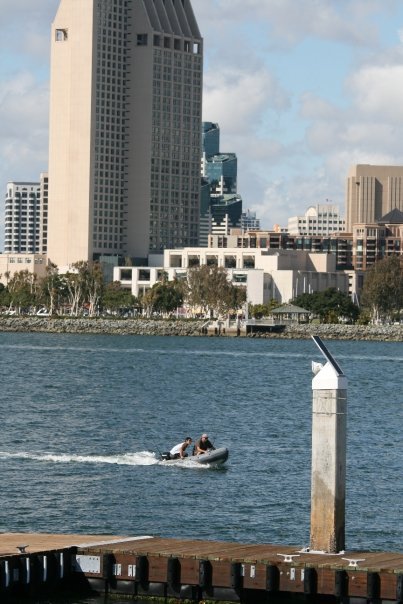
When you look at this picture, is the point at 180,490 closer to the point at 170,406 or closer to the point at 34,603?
the point at 34,603

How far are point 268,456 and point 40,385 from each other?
167 ft

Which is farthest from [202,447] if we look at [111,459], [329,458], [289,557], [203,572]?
[289,557]

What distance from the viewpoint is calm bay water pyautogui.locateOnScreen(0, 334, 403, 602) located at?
5050cm

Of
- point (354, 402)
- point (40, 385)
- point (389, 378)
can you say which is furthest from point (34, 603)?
point (389, 378)

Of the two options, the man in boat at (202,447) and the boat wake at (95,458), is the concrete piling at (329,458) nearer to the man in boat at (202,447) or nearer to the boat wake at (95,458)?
the man in boat at (202,447)

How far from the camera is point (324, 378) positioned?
126ft

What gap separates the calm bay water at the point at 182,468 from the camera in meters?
50.5

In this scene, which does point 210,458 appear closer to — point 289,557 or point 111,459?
point 111,459

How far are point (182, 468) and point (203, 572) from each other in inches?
1007

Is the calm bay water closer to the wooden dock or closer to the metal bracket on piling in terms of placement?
the wooden dock

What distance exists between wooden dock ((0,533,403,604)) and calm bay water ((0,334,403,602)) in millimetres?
9413

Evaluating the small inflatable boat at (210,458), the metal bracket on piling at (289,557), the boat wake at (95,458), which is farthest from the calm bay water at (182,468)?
the metal bracket on piling at (289,557)

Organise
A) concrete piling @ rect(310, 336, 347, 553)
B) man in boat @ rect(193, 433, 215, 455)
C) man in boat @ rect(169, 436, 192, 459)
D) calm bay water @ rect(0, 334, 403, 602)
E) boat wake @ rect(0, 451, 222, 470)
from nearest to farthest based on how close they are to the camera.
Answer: concrete piling @ rect(310, 336, 347, 553), calm bay water @ rect(0, 334, 403, 602), man in boat @ rect(193, 433, 215, 455), boat wake @ rect(0, 451, 222, 470), man in boat @ rect(169, 436, 192, 459)

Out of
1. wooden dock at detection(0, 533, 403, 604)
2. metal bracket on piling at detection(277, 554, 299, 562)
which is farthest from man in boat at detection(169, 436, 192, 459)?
metal bracket on piling at detection(277, 554, 299, 562)
